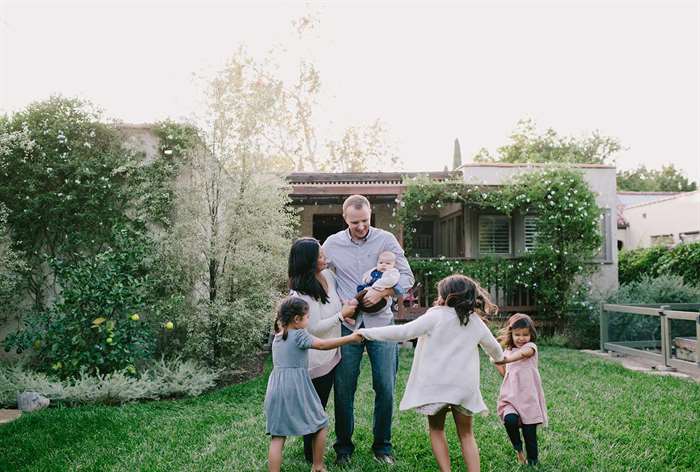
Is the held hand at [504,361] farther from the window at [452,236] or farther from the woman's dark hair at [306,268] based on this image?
the window at [452,236]

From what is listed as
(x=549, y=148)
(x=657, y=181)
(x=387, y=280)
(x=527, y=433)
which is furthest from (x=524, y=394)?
(x=657, y=181)

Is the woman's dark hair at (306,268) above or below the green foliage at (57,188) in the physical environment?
below

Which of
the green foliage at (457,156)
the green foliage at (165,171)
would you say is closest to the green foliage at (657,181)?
the green foliage at (457,156)

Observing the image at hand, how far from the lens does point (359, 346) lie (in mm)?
4062

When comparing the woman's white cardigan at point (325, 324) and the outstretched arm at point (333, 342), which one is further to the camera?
the woman's white cardigan at point (325, 324)

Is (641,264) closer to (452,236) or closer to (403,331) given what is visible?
(452,236)

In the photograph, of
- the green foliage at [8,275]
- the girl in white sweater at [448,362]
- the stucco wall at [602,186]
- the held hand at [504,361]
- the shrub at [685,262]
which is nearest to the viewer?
the girl in white sweater at [448,362]

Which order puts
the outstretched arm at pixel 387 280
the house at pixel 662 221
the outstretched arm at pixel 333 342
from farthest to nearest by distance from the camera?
1. the house at pixel 662 221
2. the outstretched arm at pixel 387 280
3. the outstretched arm at pixel 333 342

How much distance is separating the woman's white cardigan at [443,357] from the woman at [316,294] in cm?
32

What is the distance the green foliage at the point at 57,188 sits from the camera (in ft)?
25.2

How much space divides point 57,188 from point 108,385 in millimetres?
3039

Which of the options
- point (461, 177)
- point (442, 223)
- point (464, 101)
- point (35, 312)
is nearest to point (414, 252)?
point (442, 223)

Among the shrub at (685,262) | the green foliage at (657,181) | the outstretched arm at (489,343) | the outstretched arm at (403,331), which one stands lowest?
the outstretched arm at (489,343)

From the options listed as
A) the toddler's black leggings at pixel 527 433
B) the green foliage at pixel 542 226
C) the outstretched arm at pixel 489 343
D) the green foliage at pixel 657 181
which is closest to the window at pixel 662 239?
the green foliage at pixel 542 226
